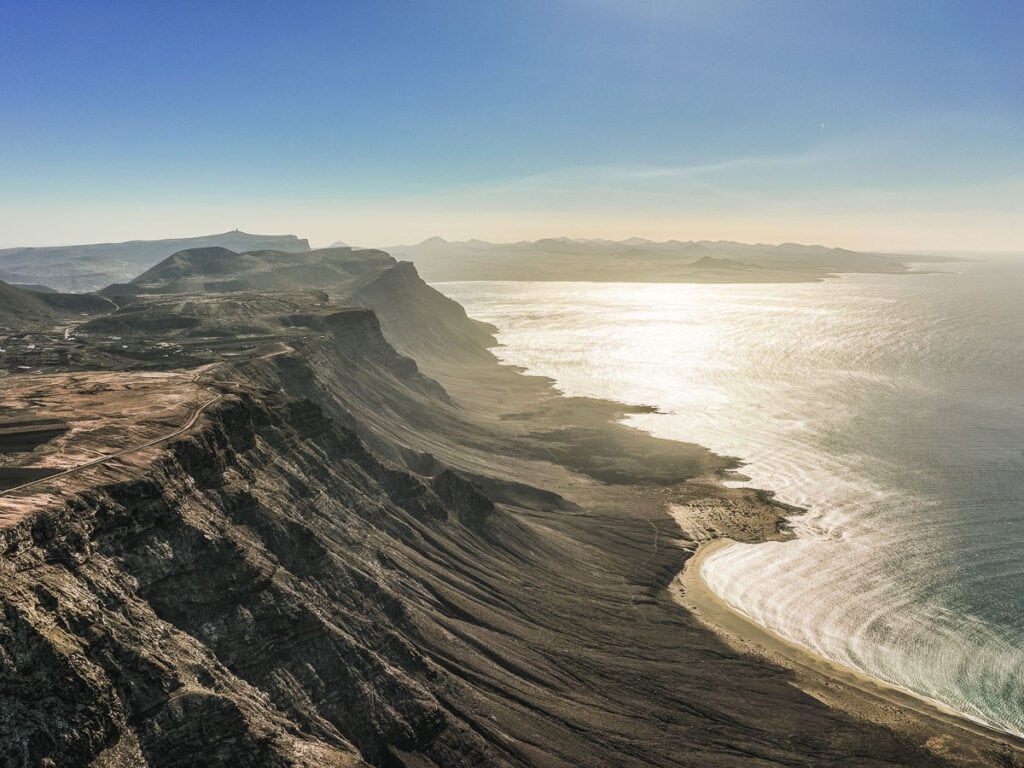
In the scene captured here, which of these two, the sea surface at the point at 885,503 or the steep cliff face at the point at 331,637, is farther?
the sea surface at the point at 885,503

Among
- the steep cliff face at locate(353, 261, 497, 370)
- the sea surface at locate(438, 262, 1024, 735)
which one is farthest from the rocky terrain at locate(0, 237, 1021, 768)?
the steep cliff face at locate(353, 261, 497, 370)

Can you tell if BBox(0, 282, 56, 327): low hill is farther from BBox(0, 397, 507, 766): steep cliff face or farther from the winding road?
BBox(0, 397, 507, 766): steep cliff face

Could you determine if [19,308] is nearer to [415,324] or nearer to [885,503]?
[415,324]

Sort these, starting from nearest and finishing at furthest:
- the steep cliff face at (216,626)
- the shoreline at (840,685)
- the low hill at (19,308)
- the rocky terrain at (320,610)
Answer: the steep cliff face at (216,626) → the rocky terrain at (320,610) → the shoreline at (840,685) → the low hill at (19,308)

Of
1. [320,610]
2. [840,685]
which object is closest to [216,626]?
Result: [320,610]

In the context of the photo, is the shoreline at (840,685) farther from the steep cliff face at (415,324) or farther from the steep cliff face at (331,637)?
the steep cliff face at (415,324)

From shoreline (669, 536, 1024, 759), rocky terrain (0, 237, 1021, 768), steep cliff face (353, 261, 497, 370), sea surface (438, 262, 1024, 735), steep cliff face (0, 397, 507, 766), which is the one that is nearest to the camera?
steep cliff face (0, 397, 507, 766)

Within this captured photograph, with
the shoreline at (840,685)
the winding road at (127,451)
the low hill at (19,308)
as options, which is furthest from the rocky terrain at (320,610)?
the low hill at (19,308)

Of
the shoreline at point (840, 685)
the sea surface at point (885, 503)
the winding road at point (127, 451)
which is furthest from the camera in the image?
the sea surface at point (885, 503)
